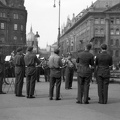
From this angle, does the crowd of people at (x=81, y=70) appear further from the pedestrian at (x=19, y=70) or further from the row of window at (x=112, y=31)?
the row of window at (x=112, y=31)

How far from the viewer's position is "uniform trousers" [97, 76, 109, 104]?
36.6ft

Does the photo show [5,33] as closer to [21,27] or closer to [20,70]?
[21,27]

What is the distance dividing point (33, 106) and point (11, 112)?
4.32 ft

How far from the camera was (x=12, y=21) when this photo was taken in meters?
91.1

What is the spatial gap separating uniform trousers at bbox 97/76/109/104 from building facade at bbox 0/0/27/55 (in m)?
77.6

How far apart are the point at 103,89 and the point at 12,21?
81923 millimetres

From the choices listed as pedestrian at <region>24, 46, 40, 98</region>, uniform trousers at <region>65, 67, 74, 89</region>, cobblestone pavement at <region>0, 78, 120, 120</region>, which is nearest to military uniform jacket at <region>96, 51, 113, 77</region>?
cobblestone pavement at <region>0, 78, 120, 120</region>

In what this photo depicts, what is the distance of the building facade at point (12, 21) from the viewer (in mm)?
89312

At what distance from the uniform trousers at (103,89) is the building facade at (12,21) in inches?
3055

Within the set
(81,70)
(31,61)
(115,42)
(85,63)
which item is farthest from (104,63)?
(115,42)

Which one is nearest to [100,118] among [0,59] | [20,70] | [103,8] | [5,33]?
[20,70]

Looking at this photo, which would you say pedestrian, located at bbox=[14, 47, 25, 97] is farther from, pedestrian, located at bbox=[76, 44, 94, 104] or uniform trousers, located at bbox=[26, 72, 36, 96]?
pedestrian, located at bbox=[76, 44, 94, 104]

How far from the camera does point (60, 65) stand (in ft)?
40.3

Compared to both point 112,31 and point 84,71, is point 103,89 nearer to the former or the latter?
point 84,71
